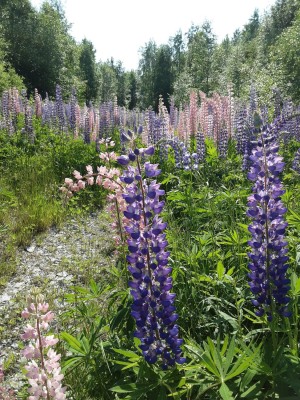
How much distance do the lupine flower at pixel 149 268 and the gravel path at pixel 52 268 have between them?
127cm

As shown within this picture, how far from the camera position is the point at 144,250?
170 centimetres

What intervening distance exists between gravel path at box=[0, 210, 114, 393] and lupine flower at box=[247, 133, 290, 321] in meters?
1.72

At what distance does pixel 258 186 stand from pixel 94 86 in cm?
4935

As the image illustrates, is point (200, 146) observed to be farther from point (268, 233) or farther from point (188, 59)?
point (188, 59)

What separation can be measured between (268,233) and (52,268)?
3002mm

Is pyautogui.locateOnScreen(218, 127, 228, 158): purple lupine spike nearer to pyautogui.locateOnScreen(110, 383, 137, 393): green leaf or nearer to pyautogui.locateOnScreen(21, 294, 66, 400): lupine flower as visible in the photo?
pyautogui.locateOnScreen(110, 383, 137, 393): green leaf

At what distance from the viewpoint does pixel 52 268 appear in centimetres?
435

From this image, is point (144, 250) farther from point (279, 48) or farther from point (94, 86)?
point (94, 86)

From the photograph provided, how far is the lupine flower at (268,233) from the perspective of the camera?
6.27ft

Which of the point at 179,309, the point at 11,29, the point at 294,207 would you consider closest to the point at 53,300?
the point at 179,309

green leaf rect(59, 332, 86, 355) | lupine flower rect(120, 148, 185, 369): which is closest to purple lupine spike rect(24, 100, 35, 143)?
green leaf rect(59, 332, 86, 355)

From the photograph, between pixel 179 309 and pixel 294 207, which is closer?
pixel 179 309

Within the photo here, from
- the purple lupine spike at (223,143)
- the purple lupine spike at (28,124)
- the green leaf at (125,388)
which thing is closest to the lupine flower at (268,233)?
the green leaf at (125,388)

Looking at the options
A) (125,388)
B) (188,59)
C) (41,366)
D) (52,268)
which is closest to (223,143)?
(52,268)
